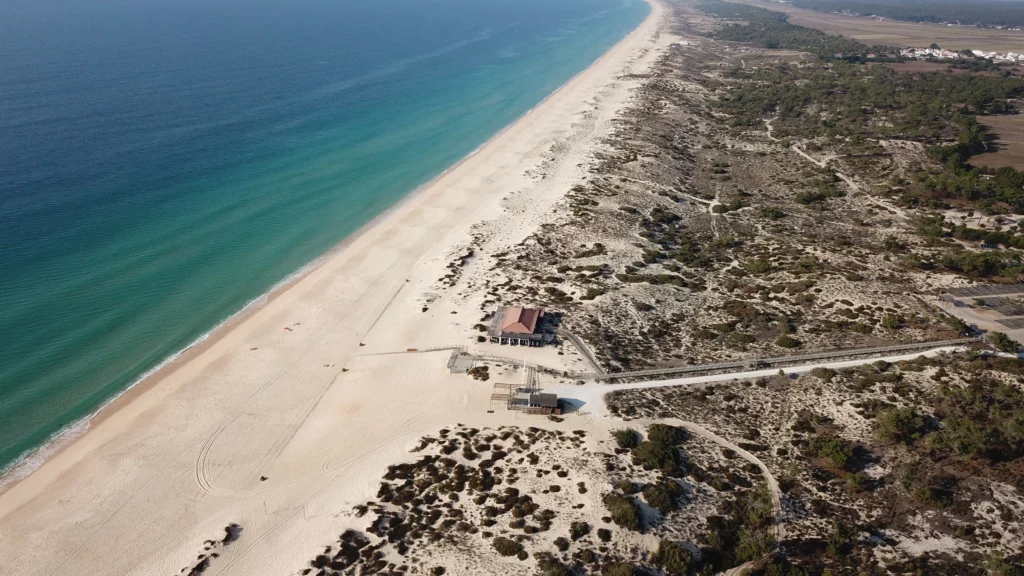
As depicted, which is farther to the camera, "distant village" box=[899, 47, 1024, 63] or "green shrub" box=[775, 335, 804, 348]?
"distant village" box=[899, 47, 1024, 63]

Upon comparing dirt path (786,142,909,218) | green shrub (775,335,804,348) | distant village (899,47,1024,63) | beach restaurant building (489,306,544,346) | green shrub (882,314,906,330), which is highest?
distant village (899,47,1024,63)

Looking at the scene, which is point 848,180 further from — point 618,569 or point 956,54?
point 956,54

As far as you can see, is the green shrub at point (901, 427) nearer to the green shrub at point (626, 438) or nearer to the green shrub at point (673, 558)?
the green shrub at point (626, 438)

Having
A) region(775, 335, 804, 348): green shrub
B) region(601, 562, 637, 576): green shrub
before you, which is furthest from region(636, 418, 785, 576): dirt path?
region(775, 335, 804, 348): green shrub

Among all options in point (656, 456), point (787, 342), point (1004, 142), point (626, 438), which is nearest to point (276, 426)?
point (626, 438)

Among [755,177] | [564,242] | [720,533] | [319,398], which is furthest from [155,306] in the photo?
[755,177]

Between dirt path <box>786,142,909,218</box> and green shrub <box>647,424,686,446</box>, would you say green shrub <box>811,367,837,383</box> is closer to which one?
green shrub <box>647,424,686,446</box>

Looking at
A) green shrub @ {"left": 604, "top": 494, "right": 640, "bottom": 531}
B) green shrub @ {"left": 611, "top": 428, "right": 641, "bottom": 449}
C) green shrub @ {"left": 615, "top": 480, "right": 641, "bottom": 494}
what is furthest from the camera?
green shrub @ {"left": 611, "top": 428, "right": 641, "bottom": 449}
